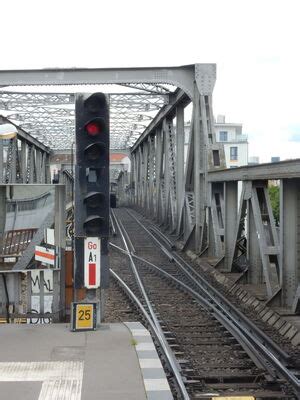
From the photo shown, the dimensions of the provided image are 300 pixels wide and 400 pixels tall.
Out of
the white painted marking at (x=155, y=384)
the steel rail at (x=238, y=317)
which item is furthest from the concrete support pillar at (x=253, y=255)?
the white painted marking at (x=155, y=384)

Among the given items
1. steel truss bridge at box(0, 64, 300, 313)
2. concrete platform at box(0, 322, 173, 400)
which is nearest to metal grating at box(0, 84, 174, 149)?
steel truss bridge at box(0, 64, 300, 313)

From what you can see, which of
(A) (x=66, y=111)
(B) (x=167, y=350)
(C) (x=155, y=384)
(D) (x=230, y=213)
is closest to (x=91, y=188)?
(B) (x=167, y=350)

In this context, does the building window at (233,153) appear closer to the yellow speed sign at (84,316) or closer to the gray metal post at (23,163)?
the gray metal post at (23,163)

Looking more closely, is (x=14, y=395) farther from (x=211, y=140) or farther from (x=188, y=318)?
(x=211, y=140)

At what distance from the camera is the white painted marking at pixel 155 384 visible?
6094 millimetres

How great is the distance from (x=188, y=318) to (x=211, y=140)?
10476 mm

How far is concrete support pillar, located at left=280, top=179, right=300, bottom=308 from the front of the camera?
1155cm

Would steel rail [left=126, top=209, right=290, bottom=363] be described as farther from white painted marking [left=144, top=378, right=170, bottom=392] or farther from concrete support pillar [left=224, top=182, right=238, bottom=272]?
white painted marking [left=144, top=378, right=170, bottom=392]

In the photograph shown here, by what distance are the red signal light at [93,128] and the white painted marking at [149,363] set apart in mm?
3286

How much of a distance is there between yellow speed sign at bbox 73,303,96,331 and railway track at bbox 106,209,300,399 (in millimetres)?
1056

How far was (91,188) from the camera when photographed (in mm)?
8742

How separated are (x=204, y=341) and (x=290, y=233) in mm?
3117

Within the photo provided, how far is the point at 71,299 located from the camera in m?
9.92

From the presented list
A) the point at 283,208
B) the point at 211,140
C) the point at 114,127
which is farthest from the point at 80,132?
the point at 114,127
